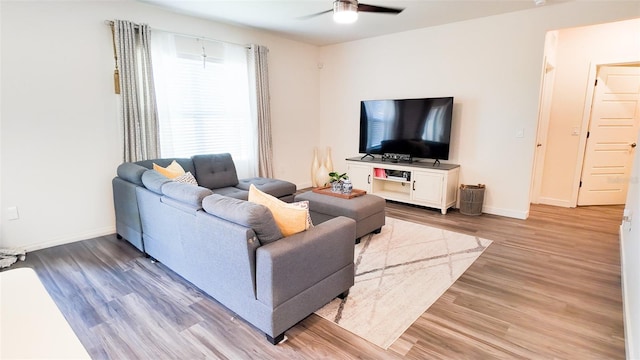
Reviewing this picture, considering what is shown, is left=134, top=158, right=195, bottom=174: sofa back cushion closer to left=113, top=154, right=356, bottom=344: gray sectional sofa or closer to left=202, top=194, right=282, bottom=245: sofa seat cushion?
left=113, top=154, right=356, bottom=344: gray sectional sofa

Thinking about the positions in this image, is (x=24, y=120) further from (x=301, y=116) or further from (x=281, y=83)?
(x=301, y=116)

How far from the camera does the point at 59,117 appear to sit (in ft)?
11.2

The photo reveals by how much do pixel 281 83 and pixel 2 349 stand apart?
540 centimetres

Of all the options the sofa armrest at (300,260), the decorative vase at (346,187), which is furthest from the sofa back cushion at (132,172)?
the decorative vase at (346,187)

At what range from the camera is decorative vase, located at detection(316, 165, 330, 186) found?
4832mm

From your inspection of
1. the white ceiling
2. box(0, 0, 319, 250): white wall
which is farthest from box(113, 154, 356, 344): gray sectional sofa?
the white ceiling

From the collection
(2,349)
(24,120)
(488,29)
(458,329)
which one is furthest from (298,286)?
(488,29)

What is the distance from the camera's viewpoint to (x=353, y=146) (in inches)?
242

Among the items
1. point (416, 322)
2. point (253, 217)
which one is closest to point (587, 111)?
point (416, 322)

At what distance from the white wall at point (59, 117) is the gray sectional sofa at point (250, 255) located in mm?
1349

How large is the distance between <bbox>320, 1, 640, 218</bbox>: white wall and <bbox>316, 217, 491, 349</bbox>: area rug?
4.42ft

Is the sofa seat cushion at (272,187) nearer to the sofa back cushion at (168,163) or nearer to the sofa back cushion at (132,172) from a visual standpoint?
the sofa back cushion at (168,163)

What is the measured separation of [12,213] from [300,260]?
3187 millimetres

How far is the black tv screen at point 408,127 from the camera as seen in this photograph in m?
4.78
